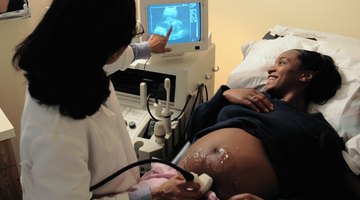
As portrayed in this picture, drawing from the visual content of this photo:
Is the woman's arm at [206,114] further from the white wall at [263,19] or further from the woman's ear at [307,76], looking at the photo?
the white wall at [263,19]

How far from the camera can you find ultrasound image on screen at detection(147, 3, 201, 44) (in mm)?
1535

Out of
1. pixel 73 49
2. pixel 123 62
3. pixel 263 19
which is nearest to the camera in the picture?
pixel 73 49

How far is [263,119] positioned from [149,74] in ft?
1.86

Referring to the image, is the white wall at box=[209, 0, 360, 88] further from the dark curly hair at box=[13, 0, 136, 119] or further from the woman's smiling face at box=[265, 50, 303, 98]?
the dark curly hair at box=[13, 0, 136, 119]

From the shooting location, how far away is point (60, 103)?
742mm

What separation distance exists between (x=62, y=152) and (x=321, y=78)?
119cm

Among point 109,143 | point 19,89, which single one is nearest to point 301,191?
point 109,143

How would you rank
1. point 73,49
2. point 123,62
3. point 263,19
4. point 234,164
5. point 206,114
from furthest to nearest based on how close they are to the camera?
1. point 263,19
2. point 206,114
3. point 123,62
4. point 234,164
5. point 73,49

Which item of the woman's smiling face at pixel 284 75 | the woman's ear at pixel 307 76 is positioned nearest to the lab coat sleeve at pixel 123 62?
the woman's smiling face at pixel 284 75

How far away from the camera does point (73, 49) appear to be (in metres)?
0.71

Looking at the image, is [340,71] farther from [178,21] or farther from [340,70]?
[178,21]

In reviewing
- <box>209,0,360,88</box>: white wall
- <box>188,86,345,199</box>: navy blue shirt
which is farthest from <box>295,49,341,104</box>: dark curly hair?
<box>209,0,360,88</box>: white wall

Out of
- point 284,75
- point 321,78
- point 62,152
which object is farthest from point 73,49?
point 321,78

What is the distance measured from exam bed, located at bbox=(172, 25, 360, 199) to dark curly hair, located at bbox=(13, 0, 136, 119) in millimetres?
753
